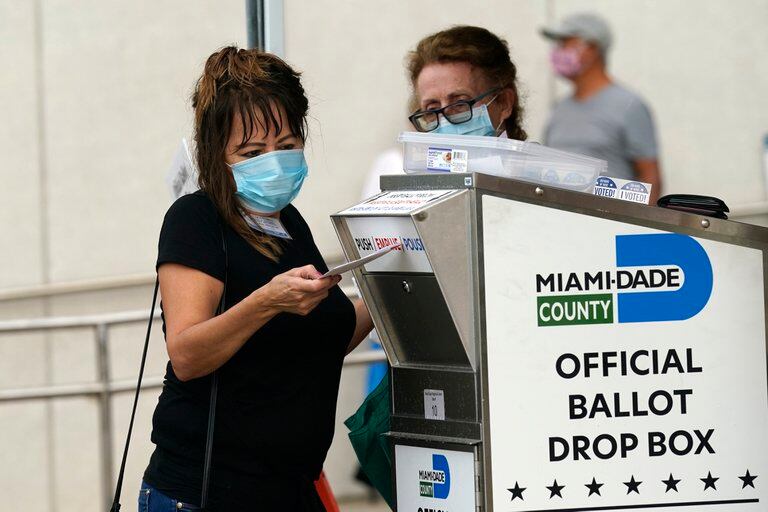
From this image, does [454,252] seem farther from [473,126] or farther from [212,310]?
[473,126]

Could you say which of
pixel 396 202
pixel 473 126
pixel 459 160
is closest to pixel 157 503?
pixel 396 202

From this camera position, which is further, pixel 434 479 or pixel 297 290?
pixel 434 479

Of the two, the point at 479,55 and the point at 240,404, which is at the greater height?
the point at 479,55

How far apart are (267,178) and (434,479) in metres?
0.67

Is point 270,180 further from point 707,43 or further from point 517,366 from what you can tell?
point 707,43

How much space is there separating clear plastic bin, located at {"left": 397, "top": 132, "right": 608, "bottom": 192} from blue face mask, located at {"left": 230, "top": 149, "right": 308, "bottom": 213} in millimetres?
271

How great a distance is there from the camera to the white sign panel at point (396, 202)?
234 centimetres

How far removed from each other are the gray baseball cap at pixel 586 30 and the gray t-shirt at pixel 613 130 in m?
0.32

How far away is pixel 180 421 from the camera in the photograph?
259cm

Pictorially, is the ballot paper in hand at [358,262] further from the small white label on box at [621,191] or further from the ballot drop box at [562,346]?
the small white label on box at [621,191]

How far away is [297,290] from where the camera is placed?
2318 millimetres

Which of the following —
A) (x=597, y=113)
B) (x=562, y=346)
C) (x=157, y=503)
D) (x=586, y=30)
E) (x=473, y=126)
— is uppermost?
(x=586, y=30)

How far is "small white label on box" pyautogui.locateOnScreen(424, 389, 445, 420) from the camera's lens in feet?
8.02

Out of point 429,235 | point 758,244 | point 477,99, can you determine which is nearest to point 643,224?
point 758,244
